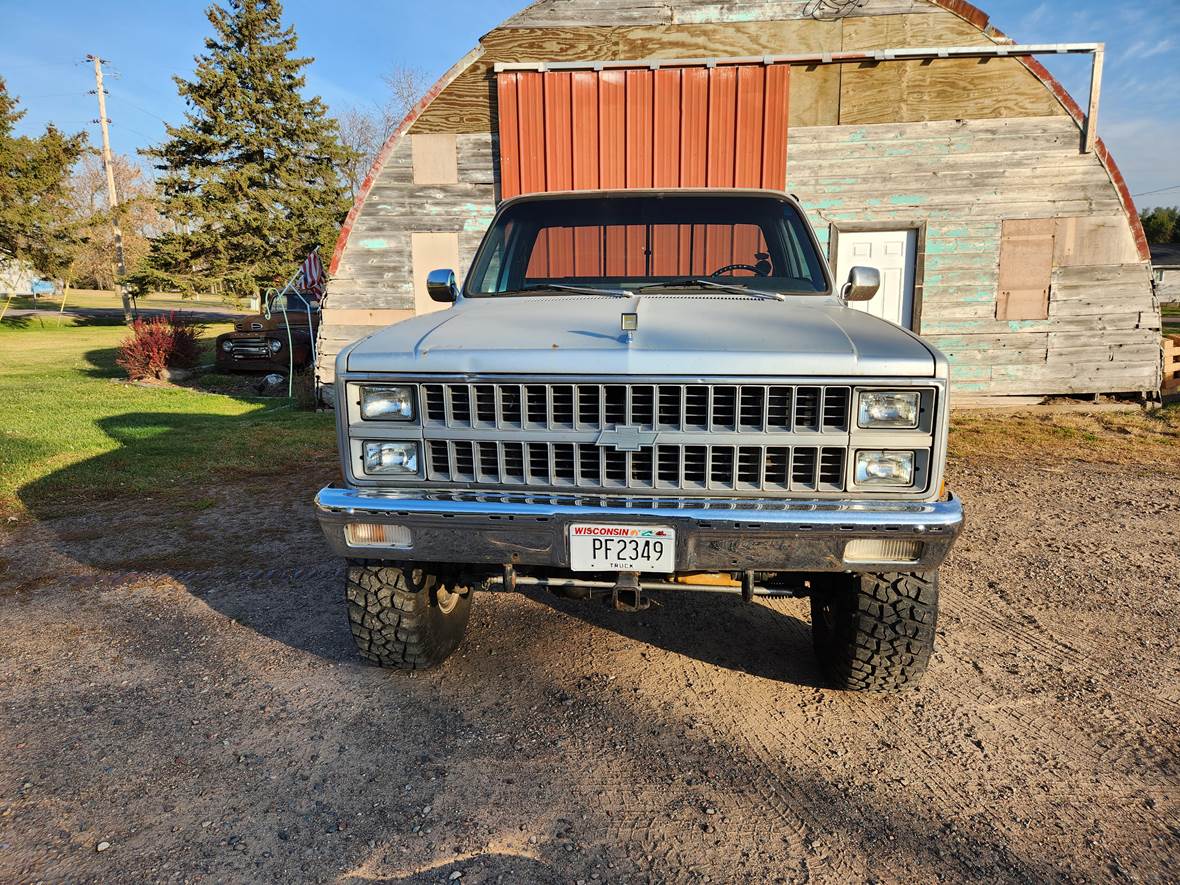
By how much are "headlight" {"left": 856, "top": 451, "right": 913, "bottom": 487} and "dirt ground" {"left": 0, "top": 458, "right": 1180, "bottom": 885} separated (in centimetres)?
105

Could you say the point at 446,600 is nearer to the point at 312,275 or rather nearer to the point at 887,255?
the point at 887,255

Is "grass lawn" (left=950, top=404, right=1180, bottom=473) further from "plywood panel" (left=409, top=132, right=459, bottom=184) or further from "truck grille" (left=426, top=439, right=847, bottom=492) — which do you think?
"plywood panel" (left=409, top=132, right=459, bottom=184)

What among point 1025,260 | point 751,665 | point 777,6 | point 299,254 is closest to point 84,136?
point 299,254

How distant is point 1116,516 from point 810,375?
4466 millimetres

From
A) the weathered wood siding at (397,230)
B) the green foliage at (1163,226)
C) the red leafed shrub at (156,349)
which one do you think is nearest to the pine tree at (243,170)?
the red leafed shrub at (156,349)

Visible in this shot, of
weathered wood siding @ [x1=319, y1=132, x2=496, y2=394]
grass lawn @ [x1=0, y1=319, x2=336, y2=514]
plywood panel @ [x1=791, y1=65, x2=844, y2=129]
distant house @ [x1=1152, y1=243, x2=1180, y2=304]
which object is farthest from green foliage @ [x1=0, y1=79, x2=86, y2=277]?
distant house @ [x1=1152, y1=243, x2=1180, y2=304]

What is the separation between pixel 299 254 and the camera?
29.7m

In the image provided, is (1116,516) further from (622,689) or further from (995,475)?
(622,689)

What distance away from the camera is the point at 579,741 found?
2.81 meters

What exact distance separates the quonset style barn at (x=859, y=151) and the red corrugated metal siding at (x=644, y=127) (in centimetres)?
2

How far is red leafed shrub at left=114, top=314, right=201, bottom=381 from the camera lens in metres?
13.9

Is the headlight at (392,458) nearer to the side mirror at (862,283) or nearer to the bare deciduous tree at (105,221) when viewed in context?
the side mirror at (862,283)

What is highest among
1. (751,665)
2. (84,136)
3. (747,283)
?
(84,136)

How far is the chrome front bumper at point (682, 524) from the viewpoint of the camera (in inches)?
98.7
